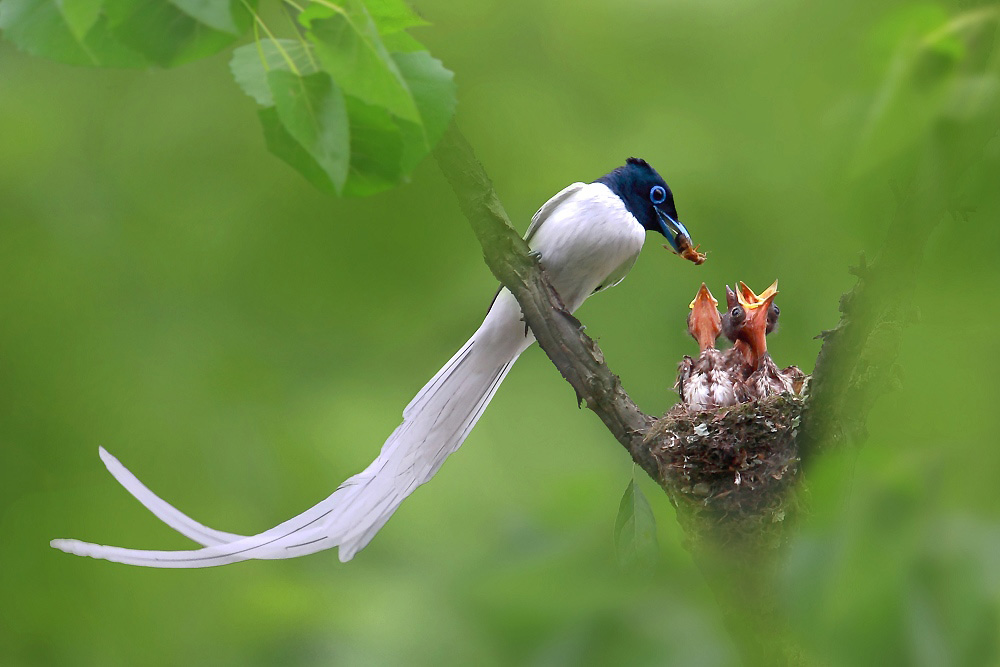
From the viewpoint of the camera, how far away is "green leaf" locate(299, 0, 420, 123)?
873mm

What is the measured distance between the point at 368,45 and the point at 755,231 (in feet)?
10.7

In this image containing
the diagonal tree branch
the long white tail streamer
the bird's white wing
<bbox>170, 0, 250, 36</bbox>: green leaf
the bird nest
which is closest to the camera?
<bbox>170, 0, 250, 36</bbox>: green leaf

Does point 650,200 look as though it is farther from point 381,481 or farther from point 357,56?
point 357,56

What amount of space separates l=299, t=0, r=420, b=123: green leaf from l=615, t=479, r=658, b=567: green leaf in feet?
3.13

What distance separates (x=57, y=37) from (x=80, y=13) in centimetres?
6

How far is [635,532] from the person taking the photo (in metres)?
1.62

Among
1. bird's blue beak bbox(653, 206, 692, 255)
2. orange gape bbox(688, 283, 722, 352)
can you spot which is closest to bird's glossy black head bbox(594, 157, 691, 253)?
bird's blue beak bbox(653, 206, 692, 255)

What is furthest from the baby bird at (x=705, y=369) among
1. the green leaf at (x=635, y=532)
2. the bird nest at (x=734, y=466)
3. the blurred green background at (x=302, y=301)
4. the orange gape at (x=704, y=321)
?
the blurred green background at (x=302, y=301)

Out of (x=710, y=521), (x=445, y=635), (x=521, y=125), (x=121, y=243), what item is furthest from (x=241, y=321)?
(x=710, y=521)

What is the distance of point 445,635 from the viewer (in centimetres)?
295

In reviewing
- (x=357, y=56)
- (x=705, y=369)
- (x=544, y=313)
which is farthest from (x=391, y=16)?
(x=705, y=369)

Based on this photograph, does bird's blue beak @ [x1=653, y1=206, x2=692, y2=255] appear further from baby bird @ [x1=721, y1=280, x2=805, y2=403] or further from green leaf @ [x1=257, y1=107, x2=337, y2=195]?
green leaf @ [x1=257, y1=107, x2=337, y2=195]

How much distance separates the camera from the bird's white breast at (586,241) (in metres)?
2.28

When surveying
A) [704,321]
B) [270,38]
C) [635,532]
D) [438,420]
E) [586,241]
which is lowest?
[635,532]
